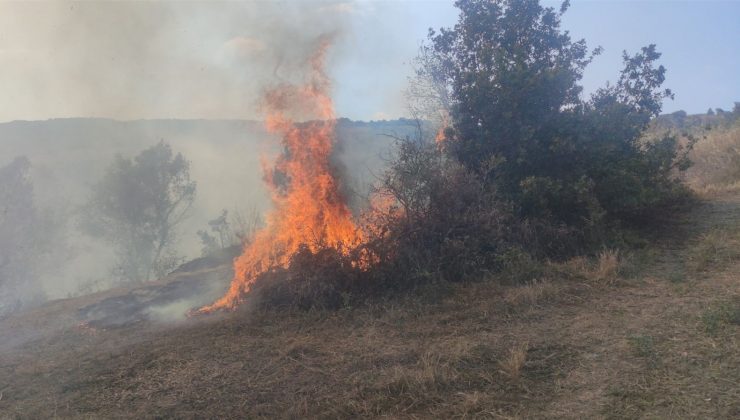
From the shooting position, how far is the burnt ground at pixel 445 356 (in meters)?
4.29

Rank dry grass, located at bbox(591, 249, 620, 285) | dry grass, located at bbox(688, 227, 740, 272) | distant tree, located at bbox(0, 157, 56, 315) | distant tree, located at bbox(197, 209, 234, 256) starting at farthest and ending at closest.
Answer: distant tree, located at bbox(197, 209, 234, 256), distant tree, located at bbox(0, 157, 56, 315), dry grass, located at bbox(688, 227, 740, 272), dry grass, located at bbox(591, 249, 620, 285)

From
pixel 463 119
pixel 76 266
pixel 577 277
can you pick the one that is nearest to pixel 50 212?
pixel 76 266

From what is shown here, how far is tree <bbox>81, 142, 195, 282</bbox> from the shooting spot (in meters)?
26.1

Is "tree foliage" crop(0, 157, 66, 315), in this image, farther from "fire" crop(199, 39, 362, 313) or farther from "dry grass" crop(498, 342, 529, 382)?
"dry grass" crop(498, 342, 529, 382)

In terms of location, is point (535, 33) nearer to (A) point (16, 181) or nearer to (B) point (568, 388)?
(B) point (568, 388)

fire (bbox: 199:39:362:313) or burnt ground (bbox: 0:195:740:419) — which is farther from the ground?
fire (bbox: 199:39:362:313)

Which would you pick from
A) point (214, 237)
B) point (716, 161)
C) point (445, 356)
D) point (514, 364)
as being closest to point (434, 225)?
point (445, 356)

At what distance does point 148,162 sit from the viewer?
2659 centimetres

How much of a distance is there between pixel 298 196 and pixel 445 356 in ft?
15.7

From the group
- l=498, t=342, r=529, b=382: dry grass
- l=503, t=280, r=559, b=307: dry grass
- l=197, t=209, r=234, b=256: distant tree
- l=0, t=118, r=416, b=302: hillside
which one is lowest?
l=498, t=342, r=529, b=382: dry grass

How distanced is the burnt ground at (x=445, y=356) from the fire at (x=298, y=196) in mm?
1194

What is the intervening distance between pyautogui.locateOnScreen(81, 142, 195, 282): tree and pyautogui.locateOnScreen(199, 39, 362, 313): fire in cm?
1849

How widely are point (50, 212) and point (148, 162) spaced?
530 cm

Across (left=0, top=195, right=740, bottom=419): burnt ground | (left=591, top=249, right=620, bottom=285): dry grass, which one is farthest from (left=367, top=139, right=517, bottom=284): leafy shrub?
(left=591, top=249, right=620, bottom=285): dry grass
